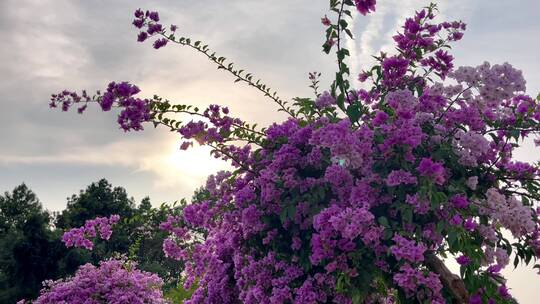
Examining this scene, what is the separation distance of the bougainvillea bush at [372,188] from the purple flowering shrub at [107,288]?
3.65 metres

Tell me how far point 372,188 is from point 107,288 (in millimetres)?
6506

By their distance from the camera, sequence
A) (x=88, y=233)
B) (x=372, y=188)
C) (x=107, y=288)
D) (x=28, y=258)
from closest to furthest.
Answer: (x=372, y=188) < (x=88, y=233) < (x=107, y=288) < (x=28, y=258)

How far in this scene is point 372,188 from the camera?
16.8ft

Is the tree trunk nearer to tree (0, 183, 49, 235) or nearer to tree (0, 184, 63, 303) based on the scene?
tree (0, 184, 63, 303)

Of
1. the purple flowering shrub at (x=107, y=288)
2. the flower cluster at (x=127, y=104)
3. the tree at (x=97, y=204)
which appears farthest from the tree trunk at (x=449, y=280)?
the tree at (x=97, y=204)

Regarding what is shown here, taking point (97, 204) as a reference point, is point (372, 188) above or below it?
below

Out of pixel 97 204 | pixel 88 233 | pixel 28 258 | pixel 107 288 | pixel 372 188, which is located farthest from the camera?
pixel 97 204

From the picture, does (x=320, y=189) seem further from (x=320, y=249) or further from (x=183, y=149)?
(x=183, y=149)

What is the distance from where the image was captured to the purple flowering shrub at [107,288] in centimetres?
967

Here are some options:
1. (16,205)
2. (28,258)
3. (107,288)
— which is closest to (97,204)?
(16,205)

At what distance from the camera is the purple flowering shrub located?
31.7 feet

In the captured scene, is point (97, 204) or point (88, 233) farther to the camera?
point (97, 204)

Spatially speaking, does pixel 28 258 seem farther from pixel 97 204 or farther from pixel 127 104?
pixel 127 104

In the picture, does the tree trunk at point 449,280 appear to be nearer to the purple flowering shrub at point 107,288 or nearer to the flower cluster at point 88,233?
the flower cluster at point 88,233
